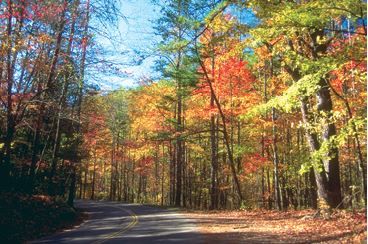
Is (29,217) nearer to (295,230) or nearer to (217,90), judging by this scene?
(295,230)

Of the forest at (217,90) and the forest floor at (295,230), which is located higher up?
the forest at (217,90)

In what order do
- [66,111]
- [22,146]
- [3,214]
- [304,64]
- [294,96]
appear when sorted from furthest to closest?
[22,146] < [66,111] < [3,214] < [294,96] < [304,64]

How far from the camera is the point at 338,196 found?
16406 millimetres

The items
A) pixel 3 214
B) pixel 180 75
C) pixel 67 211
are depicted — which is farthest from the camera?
pixel 180 75

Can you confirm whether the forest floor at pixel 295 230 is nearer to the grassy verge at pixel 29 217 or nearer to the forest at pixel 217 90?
the forest at pixel 217 90

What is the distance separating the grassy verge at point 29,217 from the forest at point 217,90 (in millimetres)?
1226

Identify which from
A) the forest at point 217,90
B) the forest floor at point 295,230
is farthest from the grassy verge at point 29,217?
the forest floor at point 295,230

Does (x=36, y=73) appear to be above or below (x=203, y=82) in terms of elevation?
below

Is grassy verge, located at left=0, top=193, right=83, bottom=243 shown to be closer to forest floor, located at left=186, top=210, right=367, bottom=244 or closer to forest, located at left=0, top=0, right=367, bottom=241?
forest, located at left=0, top=0, right=367, bottom=241

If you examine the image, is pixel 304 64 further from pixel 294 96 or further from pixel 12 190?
pixel 12 190

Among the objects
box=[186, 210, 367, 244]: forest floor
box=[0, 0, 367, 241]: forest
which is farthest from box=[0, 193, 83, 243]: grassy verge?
box=[186, 210, 367, 244]: forest floor

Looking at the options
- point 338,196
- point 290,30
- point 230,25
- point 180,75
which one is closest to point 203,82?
point 180,75

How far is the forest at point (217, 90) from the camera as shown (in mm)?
11133

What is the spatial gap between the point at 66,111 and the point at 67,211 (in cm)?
755
